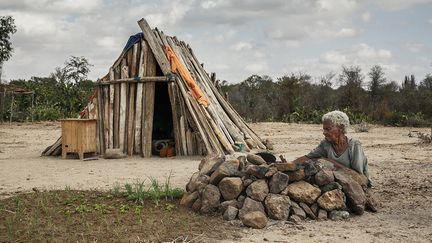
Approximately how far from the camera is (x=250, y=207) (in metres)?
5.46

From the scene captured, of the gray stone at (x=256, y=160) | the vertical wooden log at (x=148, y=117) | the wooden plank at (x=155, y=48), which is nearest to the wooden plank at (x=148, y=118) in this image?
the vertical wooden log at (x=148, y=117)

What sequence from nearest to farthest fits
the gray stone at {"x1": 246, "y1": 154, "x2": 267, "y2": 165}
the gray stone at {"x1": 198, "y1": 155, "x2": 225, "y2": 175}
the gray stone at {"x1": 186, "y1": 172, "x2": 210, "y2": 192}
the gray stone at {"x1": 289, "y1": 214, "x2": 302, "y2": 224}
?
the gray stone at {"x1": 289, "y1": 214, "x2": 302, "y2": 224} < the gray stone at {"x1": 186, "y1": 172, "x2": 210, "y2": 192} < the gray stone at {"x1": 246, "y1": 154, "x2": 267, "y2": 165} < the gray stone at {"x1": 198, "y1": 155, "x2": 225, "y2": 175}

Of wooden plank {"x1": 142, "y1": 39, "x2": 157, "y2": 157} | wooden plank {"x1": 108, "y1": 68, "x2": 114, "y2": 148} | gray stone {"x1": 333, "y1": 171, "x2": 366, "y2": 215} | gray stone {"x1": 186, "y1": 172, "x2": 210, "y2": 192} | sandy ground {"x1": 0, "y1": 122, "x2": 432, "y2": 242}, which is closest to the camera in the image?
sandy ground {"x1": 0, "y1": 122, "x2": 432, "y2": 242}

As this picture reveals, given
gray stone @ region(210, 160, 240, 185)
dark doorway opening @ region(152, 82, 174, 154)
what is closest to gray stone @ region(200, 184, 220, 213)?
gray stone @ region(210, 160, 240, 185)

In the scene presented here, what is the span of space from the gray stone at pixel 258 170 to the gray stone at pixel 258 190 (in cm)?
11

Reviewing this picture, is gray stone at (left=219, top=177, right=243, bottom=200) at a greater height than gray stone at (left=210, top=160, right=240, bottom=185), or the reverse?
gray stone at (left=210, top=160, right=240, bottom=185)

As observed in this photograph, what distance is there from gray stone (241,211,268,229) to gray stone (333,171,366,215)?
1115mm

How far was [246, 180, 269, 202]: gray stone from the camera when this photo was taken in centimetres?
558

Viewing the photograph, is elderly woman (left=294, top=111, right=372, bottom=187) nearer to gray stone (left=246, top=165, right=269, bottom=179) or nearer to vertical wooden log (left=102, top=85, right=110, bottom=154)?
gray stone (left=246, top=165, right=269, bottom=179)

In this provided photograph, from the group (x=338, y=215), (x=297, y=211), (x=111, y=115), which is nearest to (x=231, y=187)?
(x=297, y=211)

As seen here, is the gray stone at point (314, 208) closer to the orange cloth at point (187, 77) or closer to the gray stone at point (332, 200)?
the gray stone at point (332, 200)

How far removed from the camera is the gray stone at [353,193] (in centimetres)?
573

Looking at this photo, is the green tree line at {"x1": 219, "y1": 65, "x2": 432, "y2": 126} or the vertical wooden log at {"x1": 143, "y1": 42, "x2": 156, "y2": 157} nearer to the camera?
the vertical wooden log at {"x1": 143, "y1": 42, "x2": 156, "y2": 157}

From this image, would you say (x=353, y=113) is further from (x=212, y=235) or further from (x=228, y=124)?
(x=212, y=235)
